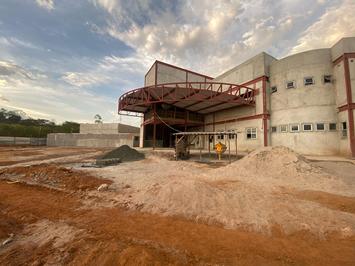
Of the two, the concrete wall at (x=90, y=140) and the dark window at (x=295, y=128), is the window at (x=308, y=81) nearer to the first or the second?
the dark window at (x=295, y=128)

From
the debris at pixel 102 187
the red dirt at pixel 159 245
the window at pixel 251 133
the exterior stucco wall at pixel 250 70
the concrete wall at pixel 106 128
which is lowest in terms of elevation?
the red dirt at pixel 159 245

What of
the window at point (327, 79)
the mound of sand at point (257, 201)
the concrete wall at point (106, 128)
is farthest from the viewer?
the concrete wall at point (106, 128)

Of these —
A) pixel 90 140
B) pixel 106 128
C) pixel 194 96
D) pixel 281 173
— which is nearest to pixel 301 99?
pixel 194 96

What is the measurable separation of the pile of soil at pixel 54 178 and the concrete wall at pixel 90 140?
25.9 m

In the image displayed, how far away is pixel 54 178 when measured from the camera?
31.3 feet

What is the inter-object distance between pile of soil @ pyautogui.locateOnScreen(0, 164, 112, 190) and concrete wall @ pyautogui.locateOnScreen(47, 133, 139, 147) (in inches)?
1019

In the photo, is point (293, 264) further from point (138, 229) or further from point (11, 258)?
point (11, 258)

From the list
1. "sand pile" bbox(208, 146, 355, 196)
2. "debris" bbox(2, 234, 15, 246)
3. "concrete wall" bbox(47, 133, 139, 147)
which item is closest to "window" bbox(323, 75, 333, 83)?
"sand pile" bbox(208, 146, 355, 196)

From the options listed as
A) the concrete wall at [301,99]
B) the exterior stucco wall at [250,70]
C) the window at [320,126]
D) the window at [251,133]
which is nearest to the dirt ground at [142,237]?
the concrete wall at [301,99]

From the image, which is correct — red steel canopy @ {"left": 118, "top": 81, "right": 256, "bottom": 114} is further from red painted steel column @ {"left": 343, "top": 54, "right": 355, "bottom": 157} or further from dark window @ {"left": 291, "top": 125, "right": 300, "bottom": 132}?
red painted steel column @ {"left": 343, "top": 54, "right": 355, "bottom": 157}

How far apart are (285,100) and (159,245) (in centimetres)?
2278

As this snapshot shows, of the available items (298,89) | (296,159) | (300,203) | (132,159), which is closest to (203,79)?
(298,89)

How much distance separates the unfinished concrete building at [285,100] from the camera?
17.5 m

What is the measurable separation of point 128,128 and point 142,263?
5177 centimetres
